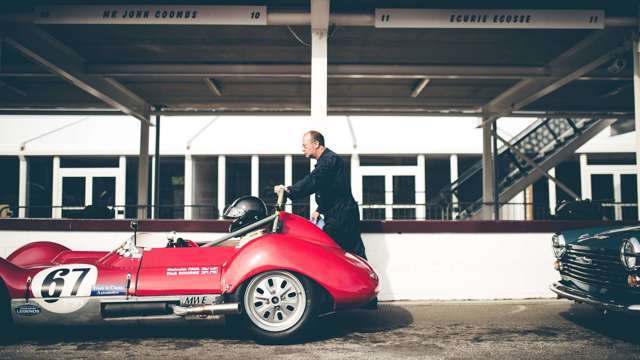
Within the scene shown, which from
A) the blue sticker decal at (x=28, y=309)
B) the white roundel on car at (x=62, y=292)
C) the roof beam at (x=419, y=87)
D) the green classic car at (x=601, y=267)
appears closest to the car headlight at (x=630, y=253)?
the green classic car at (x=601, y=267)

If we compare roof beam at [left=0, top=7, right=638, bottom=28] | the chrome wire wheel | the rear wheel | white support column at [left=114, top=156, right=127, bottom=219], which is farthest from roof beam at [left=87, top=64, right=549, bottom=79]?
white support column at [left=114, top=156, right=127, bottom=219]

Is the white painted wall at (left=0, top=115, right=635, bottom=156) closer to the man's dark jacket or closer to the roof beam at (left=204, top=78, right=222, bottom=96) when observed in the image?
the roof beam at (left=204, top=78, right=222, bottom=96)

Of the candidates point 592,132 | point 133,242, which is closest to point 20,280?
point 133,242

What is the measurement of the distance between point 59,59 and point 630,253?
9.51 meters

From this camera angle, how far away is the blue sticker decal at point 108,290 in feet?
12.7

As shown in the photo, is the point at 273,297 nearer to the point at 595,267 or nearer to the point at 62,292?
the point at 62,292

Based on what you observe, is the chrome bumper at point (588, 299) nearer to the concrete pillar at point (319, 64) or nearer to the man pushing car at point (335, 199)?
Answer: the man pushing car at point (335, 199)

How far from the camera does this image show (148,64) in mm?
10164

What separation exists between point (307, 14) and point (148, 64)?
4.73 meters

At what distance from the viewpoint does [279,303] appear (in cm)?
400

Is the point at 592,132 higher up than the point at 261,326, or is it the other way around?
the point at 592,132

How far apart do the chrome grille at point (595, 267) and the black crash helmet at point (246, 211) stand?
286 centimetres

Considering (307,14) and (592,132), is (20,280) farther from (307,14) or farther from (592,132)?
(592,132)

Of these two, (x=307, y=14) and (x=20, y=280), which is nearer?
(x=20, y=280)
